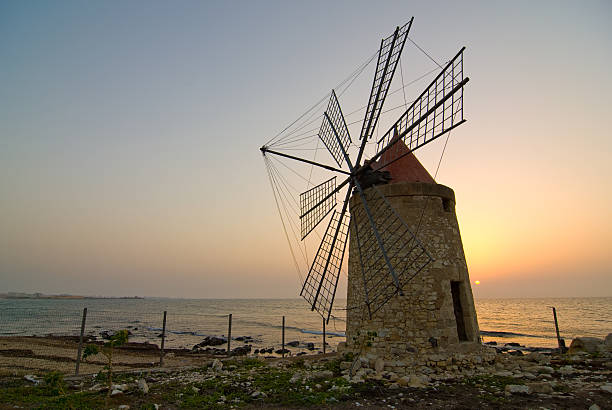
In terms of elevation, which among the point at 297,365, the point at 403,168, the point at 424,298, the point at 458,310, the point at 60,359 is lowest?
the point at 60,359

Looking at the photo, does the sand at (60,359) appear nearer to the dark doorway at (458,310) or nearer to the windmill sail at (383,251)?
the windmill sail at (383,251)

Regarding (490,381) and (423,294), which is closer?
(490,381)

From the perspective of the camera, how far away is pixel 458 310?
9266 millimetres

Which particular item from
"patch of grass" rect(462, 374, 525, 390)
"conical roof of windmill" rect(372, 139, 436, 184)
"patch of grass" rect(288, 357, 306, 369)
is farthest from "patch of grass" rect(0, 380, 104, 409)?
"conical roof of windmill" rect(372, 139, 436, 184)

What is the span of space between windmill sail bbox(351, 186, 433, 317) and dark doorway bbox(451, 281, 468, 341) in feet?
5.07

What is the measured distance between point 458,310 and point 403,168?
168 inches

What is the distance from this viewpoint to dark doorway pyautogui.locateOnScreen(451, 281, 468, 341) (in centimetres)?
892

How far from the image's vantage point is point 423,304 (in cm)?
824

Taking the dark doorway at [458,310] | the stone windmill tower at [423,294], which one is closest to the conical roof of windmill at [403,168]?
the stone windmill tower at [423,294]

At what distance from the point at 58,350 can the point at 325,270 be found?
524 inches

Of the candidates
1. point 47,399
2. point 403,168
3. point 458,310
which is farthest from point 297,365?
point 403,168

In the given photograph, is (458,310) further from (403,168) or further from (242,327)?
(242,327)

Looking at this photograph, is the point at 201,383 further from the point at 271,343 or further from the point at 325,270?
the point at 271,343

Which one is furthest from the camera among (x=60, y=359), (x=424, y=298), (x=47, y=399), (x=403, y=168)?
(x=60, y=359)
